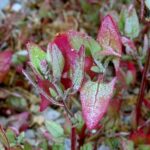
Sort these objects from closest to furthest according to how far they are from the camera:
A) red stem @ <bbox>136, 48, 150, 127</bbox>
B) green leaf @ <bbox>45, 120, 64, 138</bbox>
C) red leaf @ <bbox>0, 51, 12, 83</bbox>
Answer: red stem @ <bbox>136, 48, 150, 127</bbox>, green leaf @ <bbox>45, 120, 64, 138</bbox>, red leaf @ <bbox>0, 51, 12, 83</bbox>

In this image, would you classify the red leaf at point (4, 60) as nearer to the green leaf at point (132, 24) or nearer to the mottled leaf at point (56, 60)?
the green leaf at point (132, 24)

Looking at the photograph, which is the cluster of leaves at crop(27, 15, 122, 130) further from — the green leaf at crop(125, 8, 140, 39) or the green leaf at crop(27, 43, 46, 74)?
the green leaf at crop(125, 8, 140, 39)

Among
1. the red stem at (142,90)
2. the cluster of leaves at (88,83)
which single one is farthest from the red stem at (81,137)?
the red stem at (142,90)

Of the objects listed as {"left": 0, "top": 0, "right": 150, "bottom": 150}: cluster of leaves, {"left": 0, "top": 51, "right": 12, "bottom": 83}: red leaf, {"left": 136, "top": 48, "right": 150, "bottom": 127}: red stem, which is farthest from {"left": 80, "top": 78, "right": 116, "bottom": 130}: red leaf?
{"left": 0, "top": 51, "right": 12, "bottom": 83}: red leaf

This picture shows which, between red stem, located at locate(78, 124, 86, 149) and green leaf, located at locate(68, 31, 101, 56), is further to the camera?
red stem, located at locate(78, 124, 86, 149)

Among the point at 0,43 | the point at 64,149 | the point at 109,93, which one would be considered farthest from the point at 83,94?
the point at 0,43

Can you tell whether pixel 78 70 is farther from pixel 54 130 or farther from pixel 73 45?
pixel 54 130
